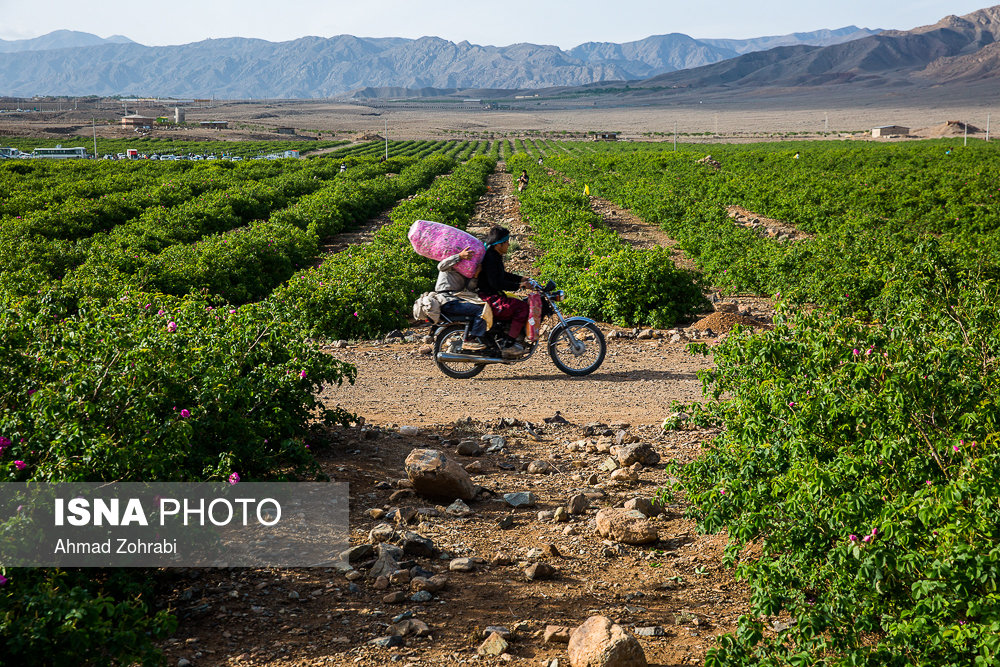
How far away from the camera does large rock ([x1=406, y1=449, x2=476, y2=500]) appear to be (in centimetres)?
559

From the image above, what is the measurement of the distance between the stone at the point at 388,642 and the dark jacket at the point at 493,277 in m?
5.11

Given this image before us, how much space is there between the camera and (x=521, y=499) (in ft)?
18.6

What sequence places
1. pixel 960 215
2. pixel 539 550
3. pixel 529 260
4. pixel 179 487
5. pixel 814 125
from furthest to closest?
pixel 814 125 < pixel 960 215 < pixel 529 260 < pixel 539 550 < pixel 179 487

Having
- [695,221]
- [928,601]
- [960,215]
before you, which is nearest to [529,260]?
[695,221]

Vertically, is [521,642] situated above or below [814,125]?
below

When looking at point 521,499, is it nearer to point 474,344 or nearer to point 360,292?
point 474,344

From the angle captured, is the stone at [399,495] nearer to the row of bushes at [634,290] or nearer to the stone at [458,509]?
the stone at [458,509]

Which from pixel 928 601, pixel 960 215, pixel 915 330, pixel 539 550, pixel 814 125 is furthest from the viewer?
pixel 814 125

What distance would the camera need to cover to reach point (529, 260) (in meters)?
18.5

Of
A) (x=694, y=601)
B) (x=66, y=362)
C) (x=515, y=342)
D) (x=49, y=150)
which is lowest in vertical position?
(x=694, y=601)

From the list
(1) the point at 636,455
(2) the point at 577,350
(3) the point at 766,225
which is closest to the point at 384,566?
(1) the point at 636,455

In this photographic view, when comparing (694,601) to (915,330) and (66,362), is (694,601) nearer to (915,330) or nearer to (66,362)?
(915,330)

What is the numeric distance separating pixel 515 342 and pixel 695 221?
13.4 meters

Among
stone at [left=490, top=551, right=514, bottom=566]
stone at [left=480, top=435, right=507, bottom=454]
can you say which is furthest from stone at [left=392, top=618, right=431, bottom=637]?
stone at [left=480, top=435, right=507, bottom=454]
